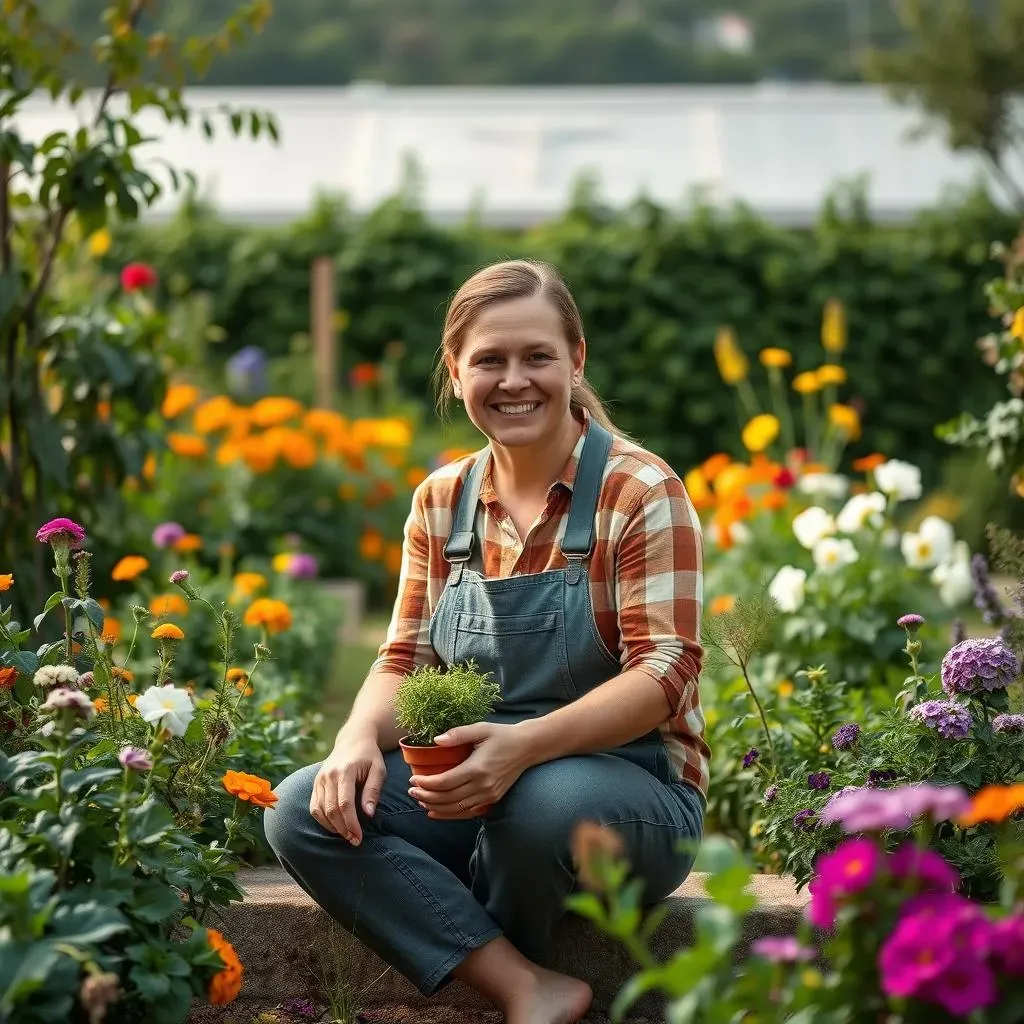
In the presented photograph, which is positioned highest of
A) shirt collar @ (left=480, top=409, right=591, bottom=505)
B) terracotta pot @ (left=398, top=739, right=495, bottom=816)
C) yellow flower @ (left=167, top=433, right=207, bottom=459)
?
shirt collar @ (left=480, top=409, right=591, bottom=505)

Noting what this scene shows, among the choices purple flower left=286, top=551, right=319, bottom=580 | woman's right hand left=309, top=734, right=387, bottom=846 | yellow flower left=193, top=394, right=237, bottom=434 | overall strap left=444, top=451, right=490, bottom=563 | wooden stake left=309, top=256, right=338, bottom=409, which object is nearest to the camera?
woman's right hand left=309, top=734, right=387, bottom=846

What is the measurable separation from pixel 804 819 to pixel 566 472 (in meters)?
0.66

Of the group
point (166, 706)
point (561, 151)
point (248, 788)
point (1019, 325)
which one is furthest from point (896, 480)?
point (561, 151)

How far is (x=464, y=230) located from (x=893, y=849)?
7.14 metres

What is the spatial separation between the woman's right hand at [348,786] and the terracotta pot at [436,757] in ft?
0.41

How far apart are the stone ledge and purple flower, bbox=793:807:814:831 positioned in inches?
5.7

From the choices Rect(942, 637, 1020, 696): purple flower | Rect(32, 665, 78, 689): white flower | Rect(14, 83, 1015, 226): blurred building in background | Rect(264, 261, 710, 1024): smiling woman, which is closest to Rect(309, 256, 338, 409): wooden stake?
Rect(14, 83, 1015, 226): blurred building in background

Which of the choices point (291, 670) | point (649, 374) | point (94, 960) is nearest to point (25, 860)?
point (94, 960)

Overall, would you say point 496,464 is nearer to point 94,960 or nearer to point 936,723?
point 936,723

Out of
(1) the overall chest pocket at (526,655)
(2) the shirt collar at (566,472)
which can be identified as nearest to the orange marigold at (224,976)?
(1) the overall chest pocket at (526,655)

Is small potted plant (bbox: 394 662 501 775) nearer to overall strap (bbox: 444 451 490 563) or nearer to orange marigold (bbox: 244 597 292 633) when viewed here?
overall strap (bbox: 444 451 490 563)

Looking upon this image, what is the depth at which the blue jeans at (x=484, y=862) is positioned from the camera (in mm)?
2172

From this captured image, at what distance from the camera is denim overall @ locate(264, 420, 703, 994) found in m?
2.19

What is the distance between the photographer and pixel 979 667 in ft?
7.54
